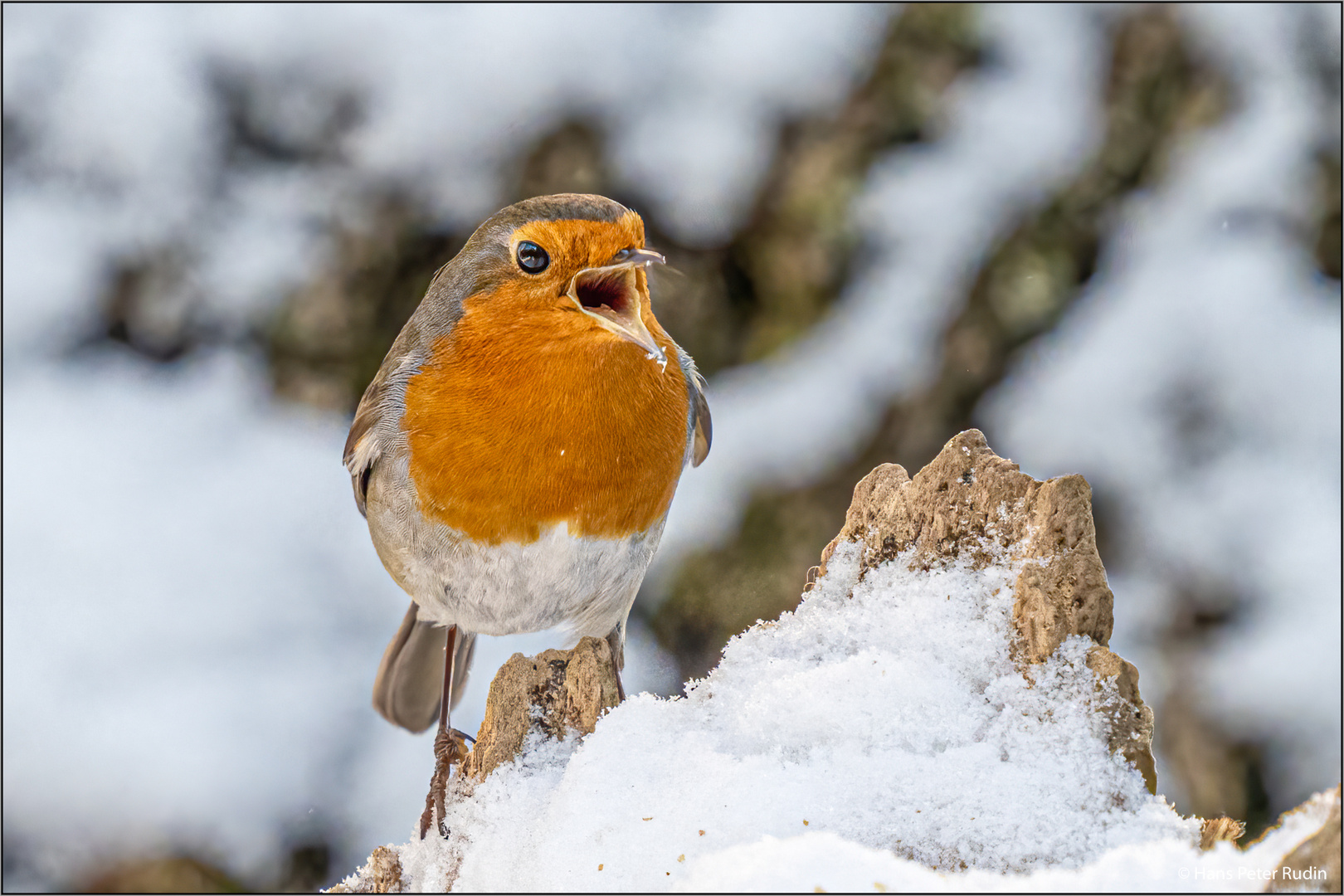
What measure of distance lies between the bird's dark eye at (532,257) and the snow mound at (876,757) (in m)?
0.76

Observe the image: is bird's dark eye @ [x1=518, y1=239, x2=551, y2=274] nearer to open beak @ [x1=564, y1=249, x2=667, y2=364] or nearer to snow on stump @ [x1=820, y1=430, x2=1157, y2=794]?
open beak @ [x1=564, y1=249, x2=667, y2=364]

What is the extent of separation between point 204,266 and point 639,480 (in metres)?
1.77

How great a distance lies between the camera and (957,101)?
285 cm

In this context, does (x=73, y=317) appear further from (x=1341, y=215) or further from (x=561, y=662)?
(x=1341, y=215)

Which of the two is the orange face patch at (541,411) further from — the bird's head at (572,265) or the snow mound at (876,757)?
the snow mound at (876,757)

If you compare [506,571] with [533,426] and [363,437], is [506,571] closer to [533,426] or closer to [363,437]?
[533,426]

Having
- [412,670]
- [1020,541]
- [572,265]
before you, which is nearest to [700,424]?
[572,265]

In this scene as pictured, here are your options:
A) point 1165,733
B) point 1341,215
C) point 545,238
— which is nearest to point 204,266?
point 545,238

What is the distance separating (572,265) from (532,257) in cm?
8

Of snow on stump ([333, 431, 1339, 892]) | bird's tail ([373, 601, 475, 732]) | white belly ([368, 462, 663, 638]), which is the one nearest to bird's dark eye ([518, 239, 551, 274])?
white belly ([368, 462, 663, 638])

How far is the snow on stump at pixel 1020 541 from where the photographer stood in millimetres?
1372

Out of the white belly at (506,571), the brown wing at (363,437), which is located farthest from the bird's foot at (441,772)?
the brown wing at (363,437)

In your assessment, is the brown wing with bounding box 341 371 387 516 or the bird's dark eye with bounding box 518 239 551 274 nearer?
the bird's dark eye with bounding box 518 239 551 274

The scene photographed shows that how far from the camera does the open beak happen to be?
160 centimetres
